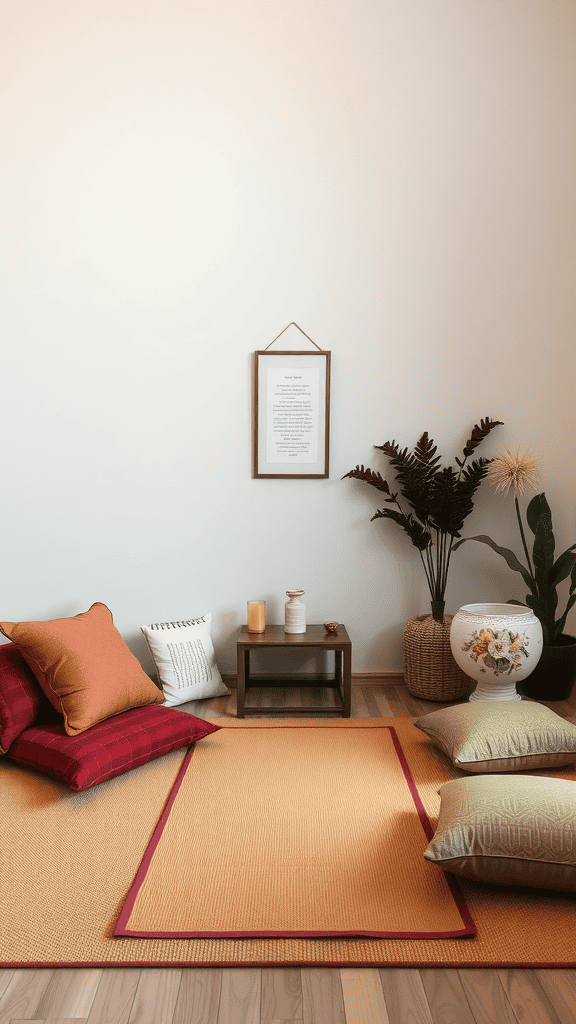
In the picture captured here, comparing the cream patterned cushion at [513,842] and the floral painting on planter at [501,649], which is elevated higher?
the floral painting on planter at [501,649]

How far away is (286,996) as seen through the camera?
1.59 metres

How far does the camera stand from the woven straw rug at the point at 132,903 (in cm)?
170

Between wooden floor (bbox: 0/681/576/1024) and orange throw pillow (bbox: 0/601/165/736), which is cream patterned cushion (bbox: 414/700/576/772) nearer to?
wooden floor (bbox: 0/681/576/1024)

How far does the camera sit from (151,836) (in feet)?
7.30

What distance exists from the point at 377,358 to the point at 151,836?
2.32 m

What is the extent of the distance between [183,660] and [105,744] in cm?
79

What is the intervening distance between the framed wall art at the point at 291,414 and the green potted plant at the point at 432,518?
22 cm

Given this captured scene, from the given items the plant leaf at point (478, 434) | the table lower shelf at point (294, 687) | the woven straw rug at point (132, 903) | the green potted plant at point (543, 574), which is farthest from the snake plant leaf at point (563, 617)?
the table lower shelf at point (294, 687)

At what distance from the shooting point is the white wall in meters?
3.44

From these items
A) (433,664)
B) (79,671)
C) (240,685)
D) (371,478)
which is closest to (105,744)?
(79,671)

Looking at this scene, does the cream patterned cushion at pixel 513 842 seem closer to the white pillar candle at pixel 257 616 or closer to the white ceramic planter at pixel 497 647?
the white ceramic planter at pixel 497 647

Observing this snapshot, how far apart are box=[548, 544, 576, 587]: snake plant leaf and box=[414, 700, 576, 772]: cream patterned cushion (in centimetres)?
86

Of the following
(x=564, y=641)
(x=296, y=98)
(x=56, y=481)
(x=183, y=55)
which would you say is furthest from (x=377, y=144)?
(x=564, y=641)

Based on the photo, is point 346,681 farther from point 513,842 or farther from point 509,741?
point 513,842
